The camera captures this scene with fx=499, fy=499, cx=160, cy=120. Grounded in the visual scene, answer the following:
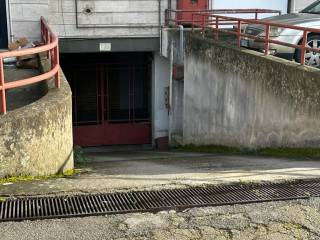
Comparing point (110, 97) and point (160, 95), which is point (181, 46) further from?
point (110, 97)

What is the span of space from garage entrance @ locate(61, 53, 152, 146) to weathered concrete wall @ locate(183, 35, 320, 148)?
2.69m

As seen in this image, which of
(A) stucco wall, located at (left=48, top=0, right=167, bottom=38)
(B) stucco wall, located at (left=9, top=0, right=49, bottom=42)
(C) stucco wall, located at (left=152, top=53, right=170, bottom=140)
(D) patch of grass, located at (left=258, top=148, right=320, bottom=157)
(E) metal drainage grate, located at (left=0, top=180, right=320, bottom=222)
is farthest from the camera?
(C) stucco wall, located at (left=152, top=53, right=170, bottom=140)

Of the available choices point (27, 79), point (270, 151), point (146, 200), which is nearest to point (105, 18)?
point (270, 151)

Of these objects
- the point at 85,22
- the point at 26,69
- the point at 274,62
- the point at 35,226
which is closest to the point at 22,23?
the point at 85,22

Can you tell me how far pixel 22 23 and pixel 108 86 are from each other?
3598 millimetres

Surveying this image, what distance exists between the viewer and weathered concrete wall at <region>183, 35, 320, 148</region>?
8.33 meters

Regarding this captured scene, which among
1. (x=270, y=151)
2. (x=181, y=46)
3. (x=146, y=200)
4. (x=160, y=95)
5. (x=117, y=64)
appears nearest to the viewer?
(x=146, y=200)

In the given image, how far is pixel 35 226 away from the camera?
183 inches

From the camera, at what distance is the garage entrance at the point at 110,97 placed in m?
15.5

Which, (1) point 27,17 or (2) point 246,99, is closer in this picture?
(2) point 246,99

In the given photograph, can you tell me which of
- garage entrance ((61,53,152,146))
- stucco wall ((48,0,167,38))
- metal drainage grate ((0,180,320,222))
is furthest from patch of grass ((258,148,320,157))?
garage entrance ((61,53,152,146))

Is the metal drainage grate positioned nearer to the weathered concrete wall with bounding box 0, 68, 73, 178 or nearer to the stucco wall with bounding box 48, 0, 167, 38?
the weathered concrete wall with bounding box 0, 68, 73, 178

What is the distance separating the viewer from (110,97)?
16.0 m

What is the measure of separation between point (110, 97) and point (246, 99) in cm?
686
